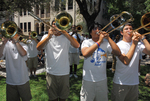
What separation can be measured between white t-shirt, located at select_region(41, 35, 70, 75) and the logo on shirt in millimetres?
582

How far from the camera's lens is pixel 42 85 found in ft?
14.1

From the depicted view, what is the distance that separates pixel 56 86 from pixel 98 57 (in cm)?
103

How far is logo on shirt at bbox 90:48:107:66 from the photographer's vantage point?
2.14m

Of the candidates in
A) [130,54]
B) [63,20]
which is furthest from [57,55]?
[130,54]

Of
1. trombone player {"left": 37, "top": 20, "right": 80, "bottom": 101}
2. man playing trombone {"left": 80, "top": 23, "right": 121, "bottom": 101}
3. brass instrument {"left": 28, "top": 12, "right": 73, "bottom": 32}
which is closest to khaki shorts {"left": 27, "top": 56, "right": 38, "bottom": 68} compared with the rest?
trombone player {"left": 37, "top": 20, "right": 80, "bottom": 101}

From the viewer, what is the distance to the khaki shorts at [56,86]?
235 centimetres

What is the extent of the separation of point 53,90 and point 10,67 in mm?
961

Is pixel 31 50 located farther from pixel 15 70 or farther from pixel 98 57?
pixel 98 57

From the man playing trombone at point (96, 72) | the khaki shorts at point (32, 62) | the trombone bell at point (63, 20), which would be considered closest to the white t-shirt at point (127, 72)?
the man playing trombone at point (96, 72)

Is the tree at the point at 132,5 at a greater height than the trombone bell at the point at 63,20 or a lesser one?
greater

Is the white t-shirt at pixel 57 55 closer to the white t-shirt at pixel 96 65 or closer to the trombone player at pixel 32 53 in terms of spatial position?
the white t-shirt at pixel 96 65

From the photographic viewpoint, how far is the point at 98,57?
2158mm

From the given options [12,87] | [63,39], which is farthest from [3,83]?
[63,39]

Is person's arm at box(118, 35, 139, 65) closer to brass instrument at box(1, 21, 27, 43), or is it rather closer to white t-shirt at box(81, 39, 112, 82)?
white t-shirt at box(81, 39, 112, 82)
